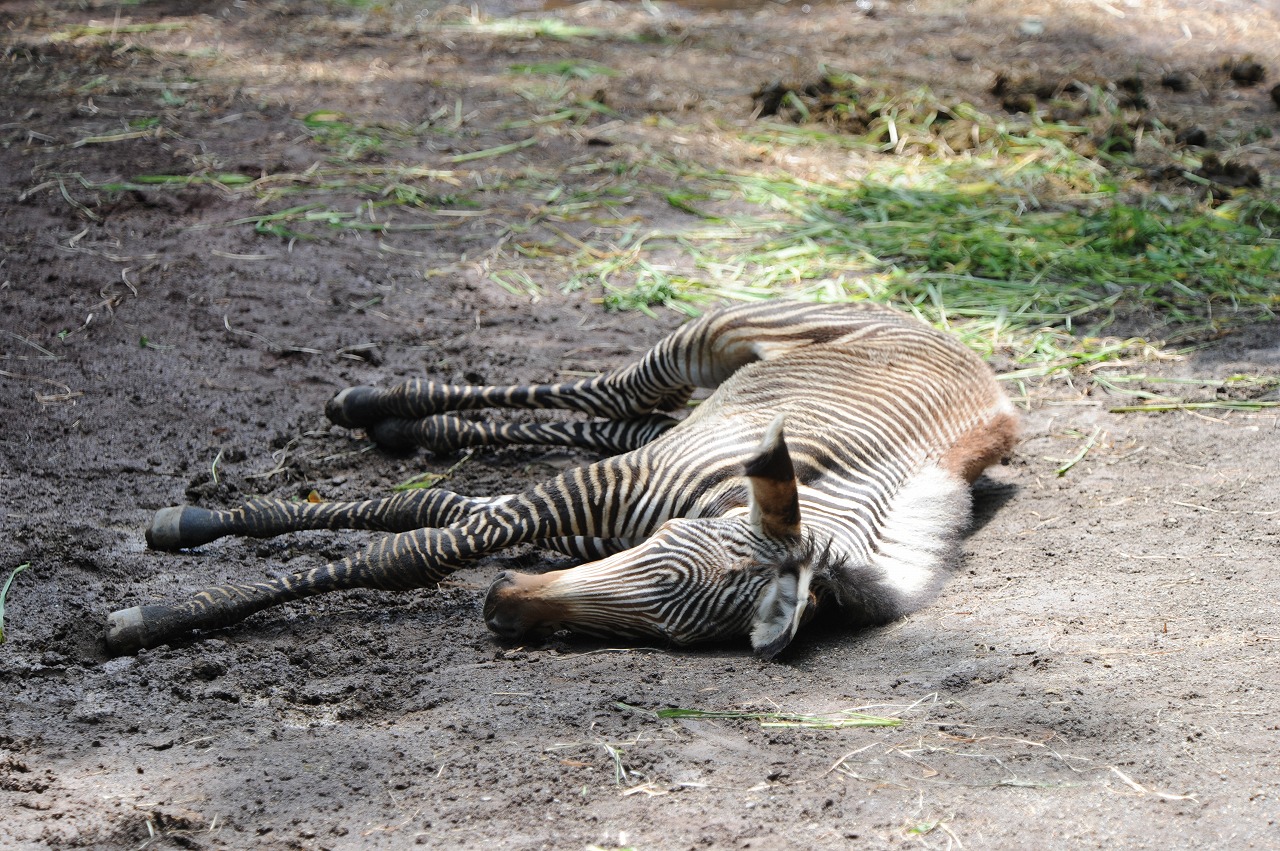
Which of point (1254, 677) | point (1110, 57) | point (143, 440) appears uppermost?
point (1110, 57)

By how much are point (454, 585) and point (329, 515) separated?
0.64 metres

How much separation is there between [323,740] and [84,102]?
716cm

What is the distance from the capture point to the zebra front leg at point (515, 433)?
19.6ft

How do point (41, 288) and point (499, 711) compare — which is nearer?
point (499, 711)

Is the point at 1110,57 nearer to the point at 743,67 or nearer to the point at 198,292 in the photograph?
the point at 743,67

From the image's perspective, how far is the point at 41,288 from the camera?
670 cm

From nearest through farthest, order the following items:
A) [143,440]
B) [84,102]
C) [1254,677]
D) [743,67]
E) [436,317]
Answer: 1. [1254,677]
2. [143,440]
3. [436,317]
4. [84,102]
5. [743,67]

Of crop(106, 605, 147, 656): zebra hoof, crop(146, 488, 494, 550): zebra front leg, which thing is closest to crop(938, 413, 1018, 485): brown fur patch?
crop(146, 488, 494, 550): zebra front leg

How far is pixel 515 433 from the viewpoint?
6039 mm

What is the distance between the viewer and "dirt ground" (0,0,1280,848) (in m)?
A: 3.16

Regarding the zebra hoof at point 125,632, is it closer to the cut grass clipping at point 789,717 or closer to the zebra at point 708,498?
the zebra at point 708,498

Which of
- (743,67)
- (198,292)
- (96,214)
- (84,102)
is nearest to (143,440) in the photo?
(198,292)

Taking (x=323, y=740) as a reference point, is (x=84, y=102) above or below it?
above

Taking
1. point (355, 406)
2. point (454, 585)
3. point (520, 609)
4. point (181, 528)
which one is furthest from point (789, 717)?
point (355, 406)
